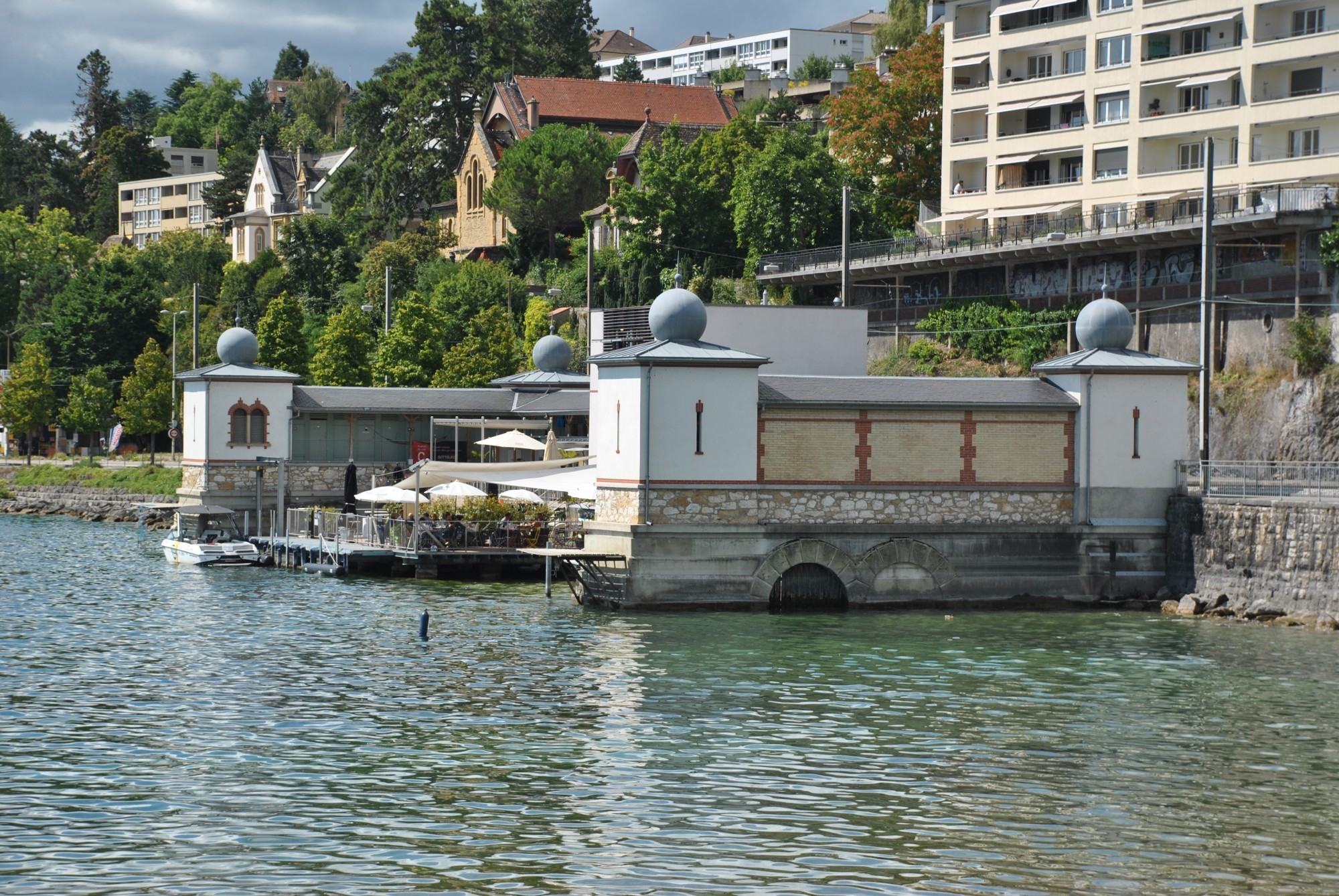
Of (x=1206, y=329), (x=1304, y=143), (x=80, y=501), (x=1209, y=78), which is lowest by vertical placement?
(x=80, y=501)

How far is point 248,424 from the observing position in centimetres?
5844

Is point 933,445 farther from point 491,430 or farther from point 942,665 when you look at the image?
point 491,430

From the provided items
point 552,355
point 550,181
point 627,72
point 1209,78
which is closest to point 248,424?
point 552,355

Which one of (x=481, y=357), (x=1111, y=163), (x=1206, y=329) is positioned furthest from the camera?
(x=481, y=357)

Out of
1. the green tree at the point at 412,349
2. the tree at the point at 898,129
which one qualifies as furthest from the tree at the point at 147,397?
the tree at the point at 898,129

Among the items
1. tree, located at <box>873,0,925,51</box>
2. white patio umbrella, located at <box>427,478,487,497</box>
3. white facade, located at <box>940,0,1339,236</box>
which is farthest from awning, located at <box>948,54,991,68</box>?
white patio umbrella, located at <box>427,478,487,497</box>

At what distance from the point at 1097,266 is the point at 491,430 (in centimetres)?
2590

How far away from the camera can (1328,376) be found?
5425 centimetres

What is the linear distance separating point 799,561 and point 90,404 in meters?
72.8

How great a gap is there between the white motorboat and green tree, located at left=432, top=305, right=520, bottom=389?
1883 centimetres

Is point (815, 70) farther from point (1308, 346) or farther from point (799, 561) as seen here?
point (799, 561)

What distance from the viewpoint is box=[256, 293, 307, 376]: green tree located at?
8706 centimetres

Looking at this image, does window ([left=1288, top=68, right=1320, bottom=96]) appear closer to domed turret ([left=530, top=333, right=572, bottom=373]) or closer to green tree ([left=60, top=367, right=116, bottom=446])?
domed turret ([left=530, top=333, right=572, bottom=373])

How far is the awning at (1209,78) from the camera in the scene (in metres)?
67.7
